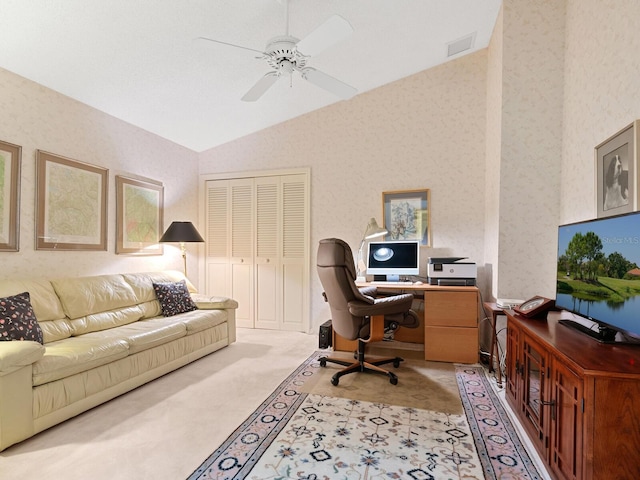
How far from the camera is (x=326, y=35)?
1.99 metres

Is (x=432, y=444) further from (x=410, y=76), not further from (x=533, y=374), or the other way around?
(x=410, y=76)

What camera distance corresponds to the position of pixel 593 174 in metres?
2.30

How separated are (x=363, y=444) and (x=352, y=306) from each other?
0.94 meters

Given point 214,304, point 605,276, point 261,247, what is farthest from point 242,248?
point 605,276

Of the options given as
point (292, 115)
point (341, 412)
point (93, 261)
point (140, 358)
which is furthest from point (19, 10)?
point (341, 412)

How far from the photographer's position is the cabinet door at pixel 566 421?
127cm

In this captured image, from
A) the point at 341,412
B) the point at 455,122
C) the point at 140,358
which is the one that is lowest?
the point at 341,412

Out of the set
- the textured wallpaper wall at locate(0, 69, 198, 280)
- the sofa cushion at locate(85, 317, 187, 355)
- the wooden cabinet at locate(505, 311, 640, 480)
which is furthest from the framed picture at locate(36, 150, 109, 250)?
the wooden cabinet at locate(505, 311, 640, 480)

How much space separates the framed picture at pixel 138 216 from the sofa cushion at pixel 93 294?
0.51 m

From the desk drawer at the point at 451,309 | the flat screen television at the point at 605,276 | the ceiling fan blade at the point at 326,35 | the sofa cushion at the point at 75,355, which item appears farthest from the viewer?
the desk drawer at the point at 451,309

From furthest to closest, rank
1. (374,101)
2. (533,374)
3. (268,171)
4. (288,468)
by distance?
(268,171) < (374,101) < (533,374) < (288,468)

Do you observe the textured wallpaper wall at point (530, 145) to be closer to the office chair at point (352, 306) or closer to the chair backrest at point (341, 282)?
the office chair at point (352, 306)

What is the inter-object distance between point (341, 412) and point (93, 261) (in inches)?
107

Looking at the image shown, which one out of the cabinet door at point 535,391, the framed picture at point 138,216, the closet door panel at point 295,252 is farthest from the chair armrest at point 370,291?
the framed picture at point 138,216
